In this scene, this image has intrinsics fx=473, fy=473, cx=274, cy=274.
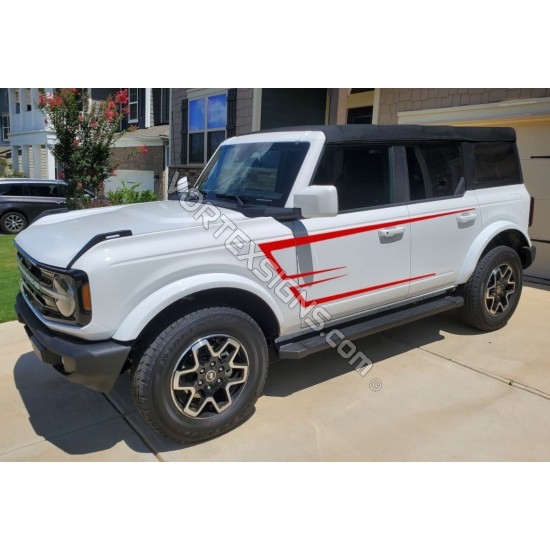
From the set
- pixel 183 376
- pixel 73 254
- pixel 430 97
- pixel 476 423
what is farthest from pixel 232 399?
pixel 430 97

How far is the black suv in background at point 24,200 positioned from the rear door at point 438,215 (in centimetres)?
1104

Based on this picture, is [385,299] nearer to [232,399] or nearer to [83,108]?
[232,399]

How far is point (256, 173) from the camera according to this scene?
3762 mm

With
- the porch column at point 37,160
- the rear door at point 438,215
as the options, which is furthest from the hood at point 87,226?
the porch column at point 37,160

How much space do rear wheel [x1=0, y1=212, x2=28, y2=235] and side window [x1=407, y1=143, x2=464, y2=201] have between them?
1198cm

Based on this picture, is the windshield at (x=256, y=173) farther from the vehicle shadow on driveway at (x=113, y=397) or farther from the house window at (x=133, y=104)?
the house window at (x=133, y=104)

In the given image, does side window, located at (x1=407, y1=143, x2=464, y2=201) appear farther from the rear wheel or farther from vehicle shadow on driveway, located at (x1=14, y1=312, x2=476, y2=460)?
the rear wheel

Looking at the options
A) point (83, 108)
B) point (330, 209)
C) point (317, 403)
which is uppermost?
point (83, 108)

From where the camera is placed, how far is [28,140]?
2444cm

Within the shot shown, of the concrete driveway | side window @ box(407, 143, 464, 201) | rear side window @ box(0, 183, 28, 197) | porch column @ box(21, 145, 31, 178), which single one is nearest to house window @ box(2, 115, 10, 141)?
porch column @ box(21, 145, 31, 178)

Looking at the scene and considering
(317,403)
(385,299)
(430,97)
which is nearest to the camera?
(317,403)

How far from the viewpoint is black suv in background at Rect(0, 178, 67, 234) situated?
12836 mm

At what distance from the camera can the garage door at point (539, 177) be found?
267 inches

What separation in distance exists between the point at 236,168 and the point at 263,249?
3.82 ft
